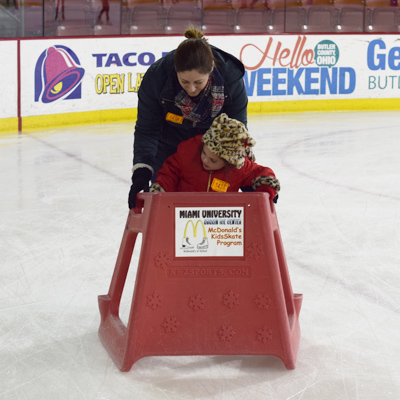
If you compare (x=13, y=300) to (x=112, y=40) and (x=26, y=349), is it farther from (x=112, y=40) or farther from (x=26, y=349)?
(x=112, y=40)

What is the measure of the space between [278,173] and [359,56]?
4763 millimetres

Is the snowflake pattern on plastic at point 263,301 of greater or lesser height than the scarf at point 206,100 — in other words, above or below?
below

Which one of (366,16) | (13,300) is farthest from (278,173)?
(366,16)

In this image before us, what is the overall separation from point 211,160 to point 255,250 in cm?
27

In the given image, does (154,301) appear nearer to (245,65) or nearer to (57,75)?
(57,75)

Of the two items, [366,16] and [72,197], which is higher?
[366,16]

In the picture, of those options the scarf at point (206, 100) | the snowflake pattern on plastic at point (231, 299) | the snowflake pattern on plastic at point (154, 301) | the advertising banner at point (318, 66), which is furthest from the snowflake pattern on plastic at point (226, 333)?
the advertising banner at point (318, 66)

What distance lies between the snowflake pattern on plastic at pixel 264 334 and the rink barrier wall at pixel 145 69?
5149 millimetres

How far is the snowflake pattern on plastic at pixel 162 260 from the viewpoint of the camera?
5.97 feet

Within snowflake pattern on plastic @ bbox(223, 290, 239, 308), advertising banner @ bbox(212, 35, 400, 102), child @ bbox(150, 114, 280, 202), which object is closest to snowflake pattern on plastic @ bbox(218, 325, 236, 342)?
snowflake pattern on plastic @ bbox(223, 290, 239, 308)

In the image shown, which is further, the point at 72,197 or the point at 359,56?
the point at 359,56

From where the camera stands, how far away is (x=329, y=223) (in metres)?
3.47

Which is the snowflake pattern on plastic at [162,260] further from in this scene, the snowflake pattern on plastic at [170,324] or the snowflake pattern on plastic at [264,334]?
the snowflake pattern on plastic at [264,334]

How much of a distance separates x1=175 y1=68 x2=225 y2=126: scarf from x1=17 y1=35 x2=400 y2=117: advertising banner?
4.75 meters
